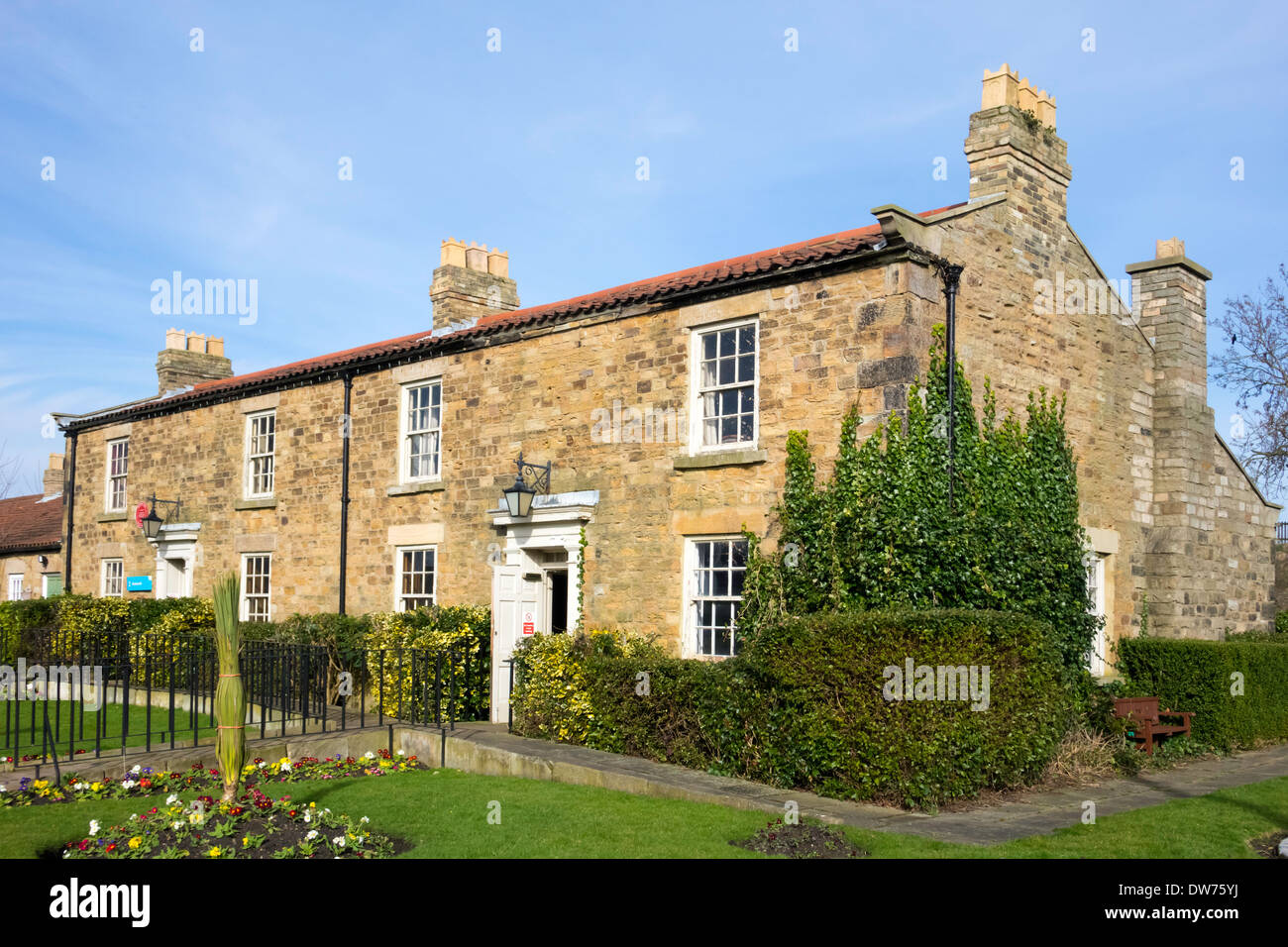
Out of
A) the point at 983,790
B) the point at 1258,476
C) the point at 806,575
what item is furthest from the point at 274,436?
the point at 1258,476

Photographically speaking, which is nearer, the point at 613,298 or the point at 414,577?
the point at 613,298

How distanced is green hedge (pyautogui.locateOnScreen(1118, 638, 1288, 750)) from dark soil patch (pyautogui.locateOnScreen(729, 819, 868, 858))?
763 cm

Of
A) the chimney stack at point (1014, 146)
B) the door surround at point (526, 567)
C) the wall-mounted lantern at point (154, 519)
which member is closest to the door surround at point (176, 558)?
the wall-mounted lantern at point (154, 519)

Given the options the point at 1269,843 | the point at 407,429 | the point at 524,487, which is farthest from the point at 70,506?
the point at 1269,843

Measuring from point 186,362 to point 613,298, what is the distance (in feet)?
47.3

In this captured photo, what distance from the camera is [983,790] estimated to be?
32.2ft

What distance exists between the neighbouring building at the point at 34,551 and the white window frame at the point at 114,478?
3.40 metres

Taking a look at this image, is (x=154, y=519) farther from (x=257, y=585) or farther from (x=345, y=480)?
(x=345, y=480)

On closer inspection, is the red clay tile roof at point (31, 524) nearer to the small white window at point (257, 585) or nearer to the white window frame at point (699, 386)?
the small white window at point (257, 585)

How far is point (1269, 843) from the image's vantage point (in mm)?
8195

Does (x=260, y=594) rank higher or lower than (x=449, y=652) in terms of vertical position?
higher

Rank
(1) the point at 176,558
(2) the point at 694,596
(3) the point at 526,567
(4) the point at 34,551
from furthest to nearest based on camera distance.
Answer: (4) the point at 34,551 → (1) the point at 176,558 → (3) the point at 526,567 → (2) the point at 694,596
